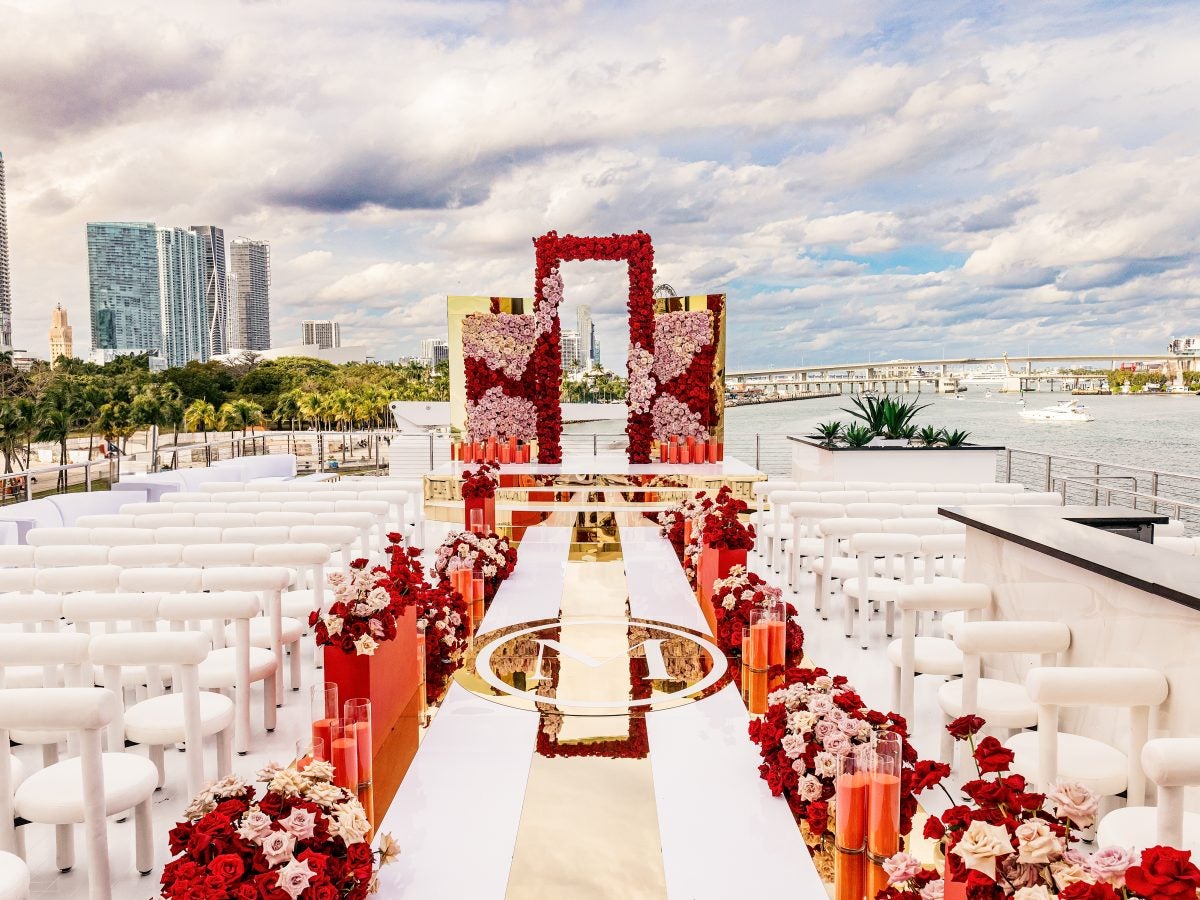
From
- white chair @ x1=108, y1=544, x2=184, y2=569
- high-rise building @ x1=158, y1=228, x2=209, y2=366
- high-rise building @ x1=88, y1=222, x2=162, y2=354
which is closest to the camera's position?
white chair @ x1=108, y1=544, x2=184, y2=569

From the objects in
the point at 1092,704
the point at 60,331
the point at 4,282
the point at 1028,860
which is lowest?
the point at 1092,704

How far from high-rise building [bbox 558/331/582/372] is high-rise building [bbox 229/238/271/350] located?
11372 centimetres

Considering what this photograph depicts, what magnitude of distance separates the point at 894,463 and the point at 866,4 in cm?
1660

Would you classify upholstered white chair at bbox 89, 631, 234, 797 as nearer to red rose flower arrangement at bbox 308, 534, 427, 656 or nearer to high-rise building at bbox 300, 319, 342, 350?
red rose flower arrangement at bbox 308, 534, 427, 656

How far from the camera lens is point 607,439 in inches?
542

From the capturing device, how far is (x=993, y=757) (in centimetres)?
192

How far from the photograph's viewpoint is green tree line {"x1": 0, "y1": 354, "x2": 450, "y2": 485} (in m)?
42.6

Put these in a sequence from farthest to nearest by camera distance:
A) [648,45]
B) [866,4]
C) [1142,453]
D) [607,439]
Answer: [1142,453]
[648,45]
[866,4]
[607,439]

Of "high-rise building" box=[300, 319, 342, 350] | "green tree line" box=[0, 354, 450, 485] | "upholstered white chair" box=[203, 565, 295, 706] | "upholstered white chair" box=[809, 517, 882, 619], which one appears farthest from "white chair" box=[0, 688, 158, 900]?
"high-rise building" box=[300, 319, 342, 350]

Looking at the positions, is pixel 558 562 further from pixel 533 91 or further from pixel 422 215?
pixel 422 215

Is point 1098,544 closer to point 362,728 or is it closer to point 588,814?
point 588,814

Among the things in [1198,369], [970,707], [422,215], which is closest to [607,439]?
[970,707]

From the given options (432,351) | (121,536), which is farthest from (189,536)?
(432,351)

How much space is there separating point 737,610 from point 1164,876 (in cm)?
366
